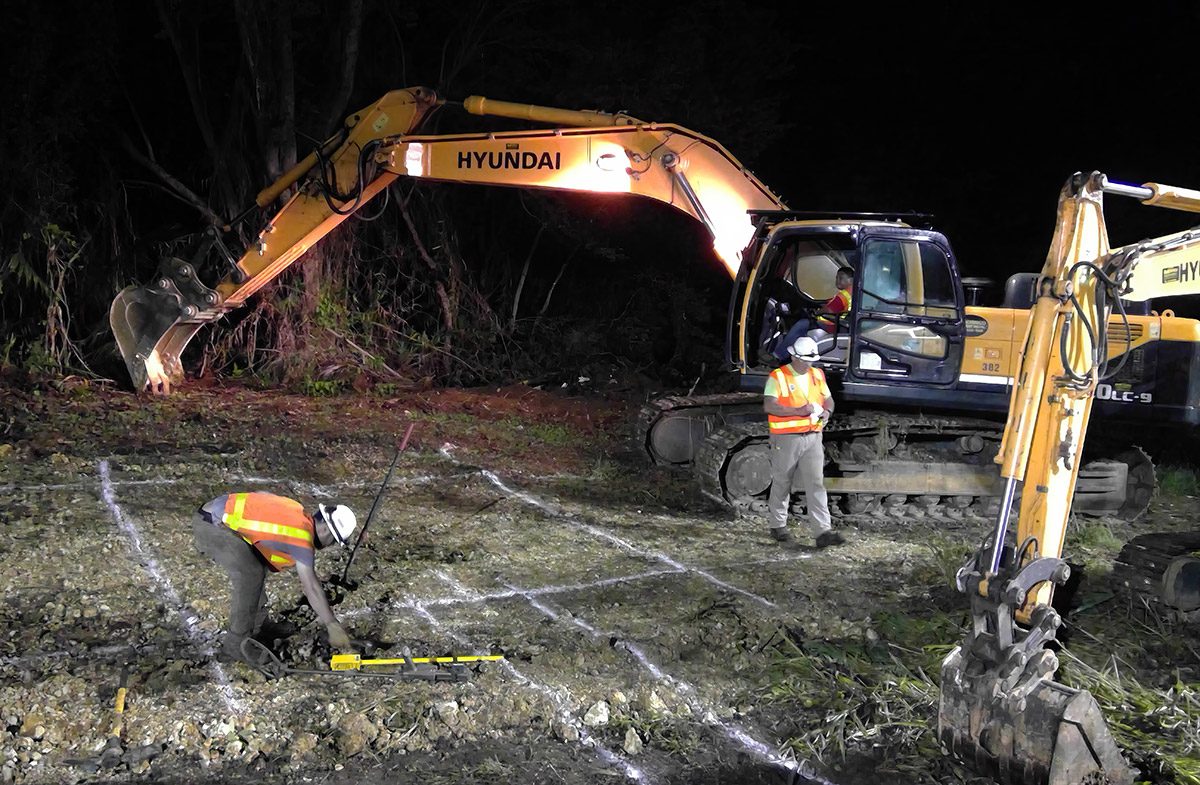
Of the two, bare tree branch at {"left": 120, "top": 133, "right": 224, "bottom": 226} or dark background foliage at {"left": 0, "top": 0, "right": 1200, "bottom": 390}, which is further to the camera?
bare tree branch at {"left": 120, "top": 133, "right": 224, "bottom": 226}

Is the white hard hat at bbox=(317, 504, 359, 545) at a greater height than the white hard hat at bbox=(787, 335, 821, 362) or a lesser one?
lesser

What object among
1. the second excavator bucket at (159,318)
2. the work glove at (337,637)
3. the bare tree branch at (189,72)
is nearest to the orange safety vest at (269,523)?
the work glove at (337,637)

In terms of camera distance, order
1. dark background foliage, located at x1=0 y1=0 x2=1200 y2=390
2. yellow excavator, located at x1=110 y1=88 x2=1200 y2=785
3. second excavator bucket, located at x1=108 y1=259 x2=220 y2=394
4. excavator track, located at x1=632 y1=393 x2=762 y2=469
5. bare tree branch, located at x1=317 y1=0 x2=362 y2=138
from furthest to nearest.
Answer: bare tree branch, located at x1=317 y1=0 x2=362 y2=138
dark background foliage, located at x1=0 y1=0 x2=1200 y2=390
second excavator bucket, located at x1=108 y1=259 x2=220 y2=394
excavator track, located at x1=632 y1=393 x2=762 y2=469
yellow excavator, located at x1=110 y1=88 x2=1200 y2=785

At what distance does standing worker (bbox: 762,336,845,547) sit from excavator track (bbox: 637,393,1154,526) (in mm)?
668

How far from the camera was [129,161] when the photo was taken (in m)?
14.9

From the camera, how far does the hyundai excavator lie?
28.2 feet

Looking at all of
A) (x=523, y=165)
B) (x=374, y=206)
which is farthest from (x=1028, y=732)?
(x=374, y=206)

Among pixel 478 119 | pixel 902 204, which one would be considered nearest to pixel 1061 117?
pixel 902 204

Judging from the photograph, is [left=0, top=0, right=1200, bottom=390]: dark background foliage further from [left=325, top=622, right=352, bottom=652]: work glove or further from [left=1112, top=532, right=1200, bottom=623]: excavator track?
[left=1112, top=532, right=1200, bottom=623]: excavator track

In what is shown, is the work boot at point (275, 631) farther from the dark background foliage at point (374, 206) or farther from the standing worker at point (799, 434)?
the dark background foliage at point (374, 206)

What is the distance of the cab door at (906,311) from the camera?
847 centimetres

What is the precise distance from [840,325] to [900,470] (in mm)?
1321

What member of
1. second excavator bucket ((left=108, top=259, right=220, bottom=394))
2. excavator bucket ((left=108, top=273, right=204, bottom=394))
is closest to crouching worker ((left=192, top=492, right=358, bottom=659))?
second excavator bucket ((left=108, top=259, right=220, bottom=394))

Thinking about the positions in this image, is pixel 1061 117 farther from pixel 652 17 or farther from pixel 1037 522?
pixel 1037 522
